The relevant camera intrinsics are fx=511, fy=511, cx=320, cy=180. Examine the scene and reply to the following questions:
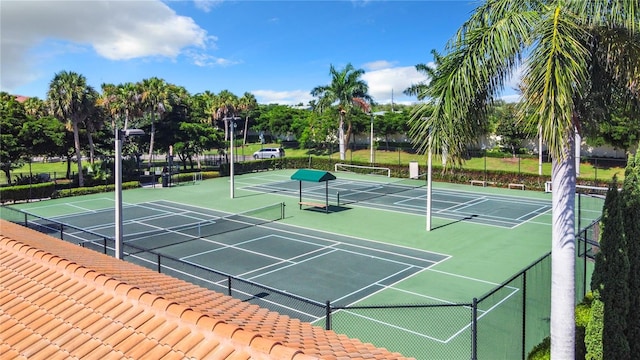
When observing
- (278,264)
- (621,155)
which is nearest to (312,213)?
(278,264)

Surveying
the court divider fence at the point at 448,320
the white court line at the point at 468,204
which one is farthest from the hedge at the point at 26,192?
the white court line at the point at 468,204

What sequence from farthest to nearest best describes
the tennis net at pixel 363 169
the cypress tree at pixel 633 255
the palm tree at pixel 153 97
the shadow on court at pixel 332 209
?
the tennis net at pixel 363 169, the palm tree at pixel 153 97, the shadow on court at pixel 332 209, the cypress tree at pixel 633 255

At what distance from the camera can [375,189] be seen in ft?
129

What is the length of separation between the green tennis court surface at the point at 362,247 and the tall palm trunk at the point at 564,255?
7.85 feet

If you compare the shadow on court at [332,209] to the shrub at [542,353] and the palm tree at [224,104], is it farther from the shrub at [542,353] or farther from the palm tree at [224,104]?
the palm tree at [224,104]

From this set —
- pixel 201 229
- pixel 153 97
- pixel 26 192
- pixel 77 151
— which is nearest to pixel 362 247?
pixel 201 229

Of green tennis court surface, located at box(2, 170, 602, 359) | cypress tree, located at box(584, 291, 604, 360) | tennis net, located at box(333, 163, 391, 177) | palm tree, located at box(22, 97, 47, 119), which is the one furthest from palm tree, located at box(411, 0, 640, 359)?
palm tree, located at box(22, 97, 47, 119)

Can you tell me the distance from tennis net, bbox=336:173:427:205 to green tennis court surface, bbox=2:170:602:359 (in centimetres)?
15

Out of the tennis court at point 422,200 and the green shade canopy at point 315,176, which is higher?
the green shade canopy at point 315,176

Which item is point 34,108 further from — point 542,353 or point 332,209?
point 542,353

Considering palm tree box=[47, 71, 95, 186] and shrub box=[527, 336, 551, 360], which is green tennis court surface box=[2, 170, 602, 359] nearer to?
shrub box=[527, 336, 551, 360]

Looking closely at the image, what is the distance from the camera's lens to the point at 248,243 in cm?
2253

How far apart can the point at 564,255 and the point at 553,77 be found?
2726 mm

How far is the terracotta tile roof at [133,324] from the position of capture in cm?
480
